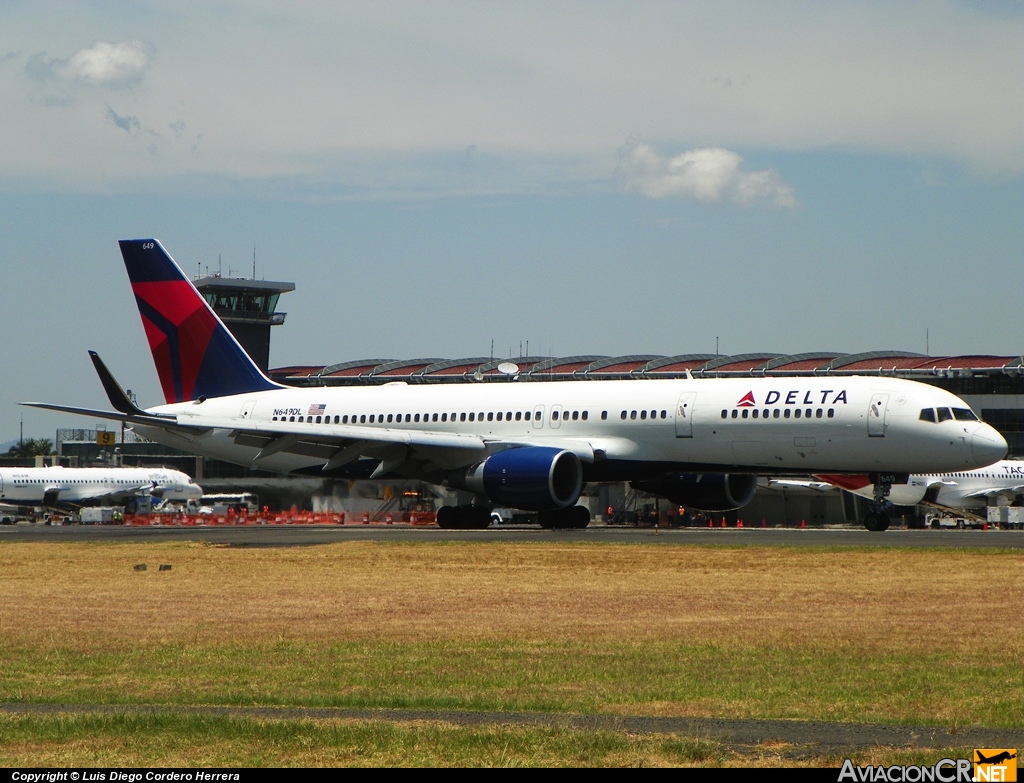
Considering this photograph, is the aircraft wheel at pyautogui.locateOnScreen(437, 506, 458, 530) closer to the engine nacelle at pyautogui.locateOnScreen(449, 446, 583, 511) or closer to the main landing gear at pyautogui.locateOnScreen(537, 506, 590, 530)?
the engine nacelle at pyautogui.locateOnScreen(449, 446, 583, 511)

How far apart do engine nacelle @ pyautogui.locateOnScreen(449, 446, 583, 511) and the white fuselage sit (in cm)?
88

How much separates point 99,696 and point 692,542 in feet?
66.0

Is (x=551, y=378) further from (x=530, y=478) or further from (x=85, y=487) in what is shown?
(x=530, y=478)

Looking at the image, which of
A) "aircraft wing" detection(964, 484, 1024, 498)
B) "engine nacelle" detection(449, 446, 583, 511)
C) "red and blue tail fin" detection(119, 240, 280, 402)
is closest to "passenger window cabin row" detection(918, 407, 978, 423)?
"engine nacelle" detection(449, 446, 583, 511)

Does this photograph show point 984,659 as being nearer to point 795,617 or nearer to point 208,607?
point 795,617

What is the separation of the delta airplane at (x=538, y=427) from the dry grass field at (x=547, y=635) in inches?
413

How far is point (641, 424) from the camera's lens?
37656mm

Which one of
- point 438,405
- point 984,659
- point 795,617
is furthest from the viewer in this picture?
point 438,405

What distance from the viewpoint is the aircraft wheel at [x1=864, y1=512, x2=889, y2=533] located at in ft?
117

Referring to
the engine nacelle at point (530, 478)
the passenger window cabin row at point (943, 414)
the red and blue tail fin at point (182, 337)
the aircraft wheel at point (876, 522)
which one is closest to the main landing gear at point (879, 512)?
the aircraft wheel at point (876, 522)

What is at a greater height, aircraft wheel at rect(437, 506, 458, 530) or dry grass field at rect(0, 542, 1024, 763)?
aircraft wheel at rect(437, 506, 458, 530)

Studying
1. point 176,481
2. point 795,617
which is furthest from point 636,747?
point 176,481

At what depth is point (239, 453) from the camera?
145 ft

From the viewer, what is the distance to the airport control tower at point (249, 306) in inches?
3792
